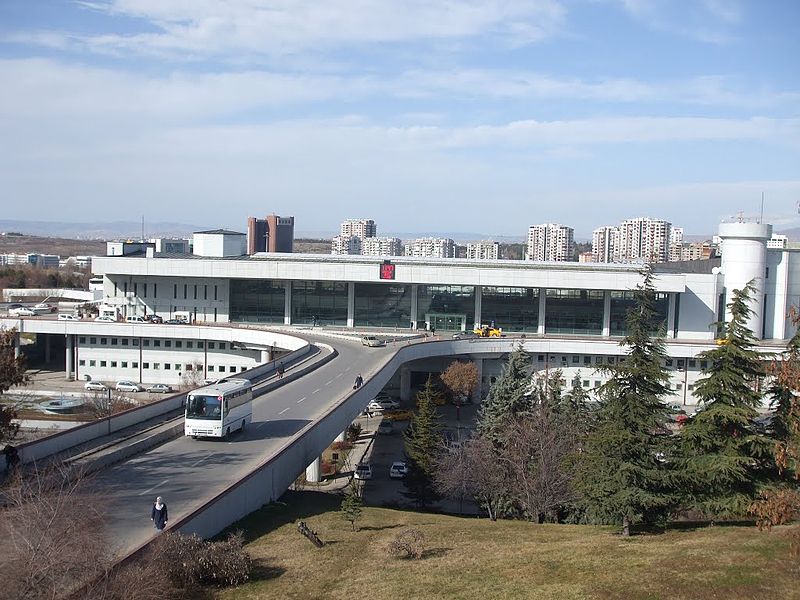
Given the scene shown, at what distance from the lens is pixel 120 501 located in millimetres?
19703

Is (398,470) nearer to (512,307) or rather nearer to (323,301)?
(512,307)

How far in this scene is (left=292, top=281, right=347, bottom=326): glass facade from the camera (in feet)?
222

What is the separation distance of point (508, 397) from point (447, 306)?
32000 mm

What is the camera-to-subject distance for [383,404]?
55438 mm

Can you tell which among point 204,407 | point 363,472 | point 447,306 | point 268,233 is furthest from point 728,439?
point 268,233

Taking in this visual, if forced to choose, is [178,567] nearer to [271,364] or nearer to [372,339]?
[271,364]

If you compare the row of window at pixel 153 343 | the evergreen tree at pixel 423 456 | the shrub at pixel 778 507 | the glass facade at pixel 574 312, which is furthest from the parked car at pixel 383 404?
the shrub at pixel 778 507

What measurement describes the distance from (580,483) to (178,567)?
12.9 meters

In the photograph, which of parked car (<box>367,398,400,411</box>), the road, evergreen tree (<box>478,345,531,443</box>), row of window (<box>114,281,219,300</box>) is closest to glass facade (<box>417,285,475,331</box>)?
parked car (<box>367,398,400,411</box>)

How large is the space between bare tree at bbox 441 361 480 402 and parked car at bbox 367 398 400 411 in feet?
12.2

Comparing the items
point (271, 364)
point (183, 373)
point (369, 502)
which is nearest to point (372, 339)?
point (271, 364)

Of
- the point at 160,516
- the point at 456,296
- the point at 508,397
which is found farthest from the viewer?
the point at 456,296

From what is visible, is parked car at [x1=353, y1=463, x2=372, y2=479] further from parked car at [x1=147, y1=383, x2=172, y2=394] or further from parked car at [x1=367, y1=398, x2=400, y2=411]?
parked car at [x1=147, y1=383, x2=172, y2=394]

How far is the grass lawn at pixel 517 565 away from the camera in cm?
1564
